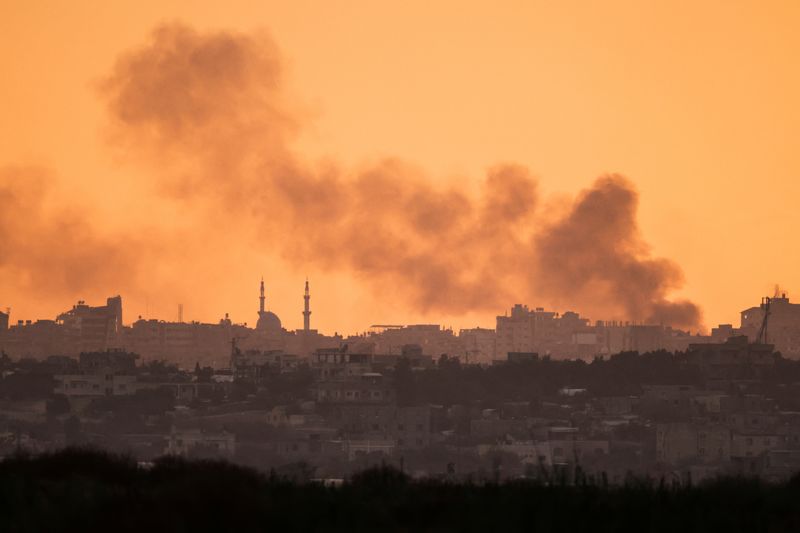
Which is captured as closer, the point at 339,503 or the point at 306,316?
the point at 339,503

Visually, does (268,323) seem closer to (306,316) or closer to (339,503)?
(306,316)

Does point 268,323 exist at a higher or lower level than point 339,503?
higher

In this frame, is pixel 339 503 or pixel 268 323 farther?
pixel 268 323

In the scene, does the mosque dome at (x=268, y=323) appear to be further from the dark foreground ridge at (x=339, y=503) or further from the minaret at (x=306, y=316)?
the dark foreground ridge at (x=339, y=503)

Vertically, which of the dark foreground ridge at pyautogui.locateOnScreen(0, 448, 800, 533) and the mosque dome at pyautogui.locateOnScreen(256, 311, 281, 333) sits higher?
the mosque dome at pyautogui.locateOnScreen(256, 311, 281, 333)

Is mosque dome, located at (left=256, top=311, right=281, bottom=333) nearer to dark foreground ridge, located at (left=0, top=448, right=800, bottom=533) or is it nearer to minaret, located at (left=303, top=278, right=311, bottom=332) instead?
minaret, located at (left=303, top=278, right=311, bottom=332)

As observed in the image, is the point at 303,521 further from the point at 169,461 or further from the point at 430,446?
the point at 430,446

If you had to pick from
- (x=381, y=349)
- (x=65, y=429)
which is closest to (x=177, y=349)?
(x=381, y=349)

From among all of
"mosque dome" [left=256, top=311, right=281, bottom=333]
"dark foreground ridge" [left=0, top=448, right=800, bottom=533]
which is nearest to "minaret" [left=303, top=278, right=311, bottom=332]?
"mosque dome" [left=256, top=311, right=281, bottom=333]

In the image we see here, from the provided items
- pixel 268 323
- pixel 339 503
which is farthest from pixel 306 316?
pixel 339 503
